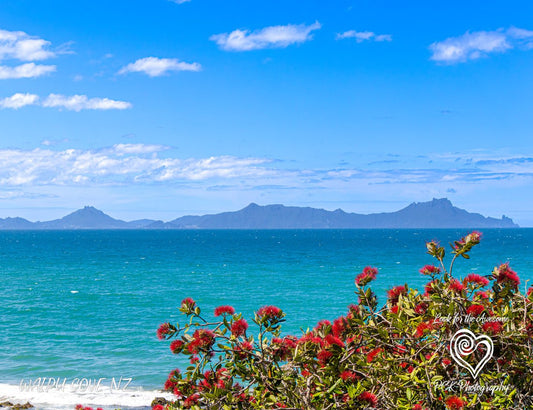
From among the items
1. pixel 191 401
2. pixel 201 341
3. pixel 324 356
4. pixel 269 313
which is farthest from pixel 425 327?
pixel 191 401

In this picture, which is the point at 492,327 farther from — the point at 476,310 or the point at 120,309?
the point at 120,309

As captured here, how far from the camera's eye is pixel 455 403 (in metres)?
4.03

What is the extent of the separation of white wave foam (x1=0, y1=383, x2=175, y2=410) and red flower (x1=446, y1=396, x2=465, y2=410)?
13215 mm

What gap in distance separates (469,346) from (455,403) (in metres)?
0.53

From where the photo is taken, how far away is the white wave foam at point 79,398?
1583cm

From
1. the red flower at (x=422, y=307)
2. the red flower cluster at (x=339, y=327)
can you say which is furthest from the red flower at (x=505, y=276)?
the red flower cluster at (x=339, y=327)

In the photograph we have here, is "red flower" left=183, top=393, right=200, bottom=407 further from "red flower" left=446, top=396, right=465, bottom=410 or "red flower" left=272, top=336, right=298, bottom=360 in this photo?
"red flower" left=446, top=396, right=465, bottom=410

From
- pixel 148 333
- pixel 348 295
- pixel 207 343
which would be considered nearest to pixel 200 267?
pixel 348 295

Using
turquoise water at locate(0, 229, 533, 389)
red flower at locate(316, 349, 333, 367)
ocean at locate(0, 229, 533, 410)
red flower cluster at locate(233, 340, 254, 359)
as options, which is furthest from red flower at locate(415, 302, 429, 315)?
turquoise water at locate(0, 229, 533, 389)

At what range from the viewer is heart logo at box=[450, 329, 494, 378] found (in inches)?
173

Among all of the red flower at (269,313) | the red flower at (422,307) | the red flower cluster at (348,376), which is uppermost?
the red flower at (269,313)

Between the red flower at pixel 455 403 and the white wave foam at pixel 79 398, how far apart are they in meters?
13.2

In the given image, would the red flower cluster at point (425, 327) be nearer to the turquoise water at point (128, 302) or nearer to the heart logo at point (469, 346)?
the heart logo at point (469, 346)

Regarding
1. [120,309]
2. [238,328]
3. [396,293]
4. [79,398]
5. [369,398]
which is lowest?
[120,309]
